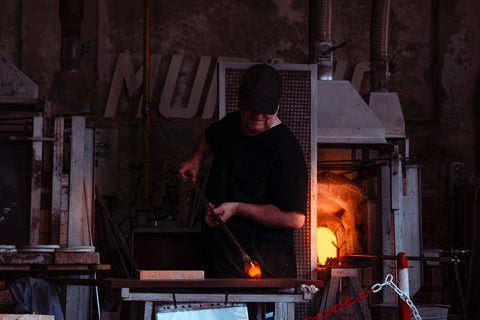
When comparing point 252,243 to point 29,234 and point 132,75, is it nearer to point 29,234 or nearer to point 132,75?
point 29,234

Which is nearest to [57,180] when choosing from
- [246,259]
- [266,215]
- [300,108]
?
[300,108]

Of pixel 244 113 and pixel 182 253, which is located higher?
pixel 244 113

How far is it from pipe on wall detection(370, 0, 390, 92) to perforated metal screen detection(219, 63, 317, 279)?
2.68 metres

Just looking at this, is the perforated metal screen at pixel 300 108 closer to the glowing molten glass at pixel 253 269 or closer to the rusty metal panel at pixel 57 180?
the rusty metal panel at pixel 57 180

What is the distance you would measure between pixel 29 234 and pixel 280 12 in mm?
4582

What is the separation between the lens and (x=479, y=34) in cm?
997

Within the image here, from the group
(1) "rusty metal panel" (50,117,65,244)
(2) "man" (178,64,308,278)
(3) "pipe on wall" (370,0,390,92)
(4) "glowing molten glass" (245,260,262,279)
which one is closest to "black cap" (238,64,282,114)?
(2) "man" (178,64,308,278)

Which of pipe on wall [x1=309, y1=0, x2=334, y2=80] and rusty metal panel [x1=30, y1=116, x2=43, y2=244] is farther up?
pipe on wall [x1=309, y1=0, x2=334, y2=80]

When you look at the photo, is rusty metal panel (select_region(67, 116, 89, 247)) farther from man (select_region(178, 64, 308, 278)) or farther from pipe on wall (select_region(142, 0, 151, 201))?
man (select_region(178, 64, 308, 278))

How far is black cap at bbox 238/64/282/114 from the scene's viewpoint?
3.52 m

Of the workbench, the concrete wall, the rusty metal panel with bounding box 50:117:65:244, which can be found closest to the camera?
the workbench

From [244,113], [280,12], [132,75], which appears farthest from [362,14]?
[244,113]

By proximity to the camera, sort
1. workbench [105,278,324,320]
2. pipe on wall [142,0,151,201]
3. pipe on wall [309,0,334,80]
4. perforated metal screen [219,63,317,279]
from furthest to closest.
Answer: pipe on wall [142,0,151,201] < pipe on wall [309,0,334,80] < perforated metal screen [219,63,317,279] < workbench [105,278,324,320]

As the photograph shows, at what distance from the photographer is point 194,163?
3926 mm
